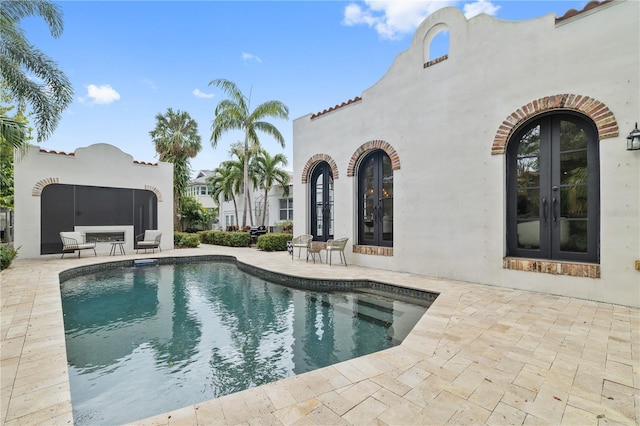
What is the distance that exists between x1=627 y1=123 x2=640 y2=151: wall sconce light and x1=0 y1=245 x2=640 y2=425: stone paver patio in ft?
8.81

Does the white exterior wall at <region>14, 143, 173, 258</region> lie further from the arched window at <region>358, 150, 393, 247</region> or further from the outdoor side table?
the arched window at <region>358, 150, 393, 247</region>

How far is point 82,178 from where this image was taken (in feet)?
41.2

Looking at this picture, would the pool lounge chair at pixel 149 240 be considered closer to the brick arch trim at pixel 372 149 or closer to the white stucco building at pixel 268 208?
the white stucco building at pixel 268 208

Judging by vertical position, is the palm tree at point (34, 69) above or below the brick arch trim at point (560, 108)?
above

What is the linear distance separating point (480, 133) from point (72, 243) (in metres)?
14.3

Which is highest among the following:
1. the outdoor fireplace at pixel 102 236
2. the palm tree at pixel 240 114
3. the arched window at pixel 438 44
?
the palm tree at pixel 240 114

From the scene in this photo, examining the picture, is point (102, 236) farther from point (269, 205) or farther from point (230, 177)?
point (269, 205)

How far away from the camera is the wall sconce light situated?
16.2ft

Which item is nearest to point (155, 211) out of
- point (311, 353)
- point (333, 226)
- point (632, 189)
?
point (333, 226)

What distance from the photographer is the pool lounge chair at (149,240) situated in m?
13.5

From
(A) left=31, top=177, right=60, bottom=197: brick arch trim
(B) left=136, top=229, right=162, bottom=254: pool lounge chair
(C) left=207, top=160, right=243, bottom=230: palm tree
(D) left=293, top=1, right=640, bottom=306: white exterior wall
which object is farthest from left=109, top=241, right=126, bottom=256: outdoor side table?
(D) left=293, top=1, right=640, bottom=306: white exterior wall

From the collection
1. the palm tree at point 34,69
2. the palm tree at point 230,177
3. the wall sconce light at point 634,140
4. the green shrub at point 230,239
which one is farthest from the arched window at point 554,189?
the palm tree at point 230,177

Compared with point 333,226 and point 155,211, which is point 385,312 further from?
point 155,211

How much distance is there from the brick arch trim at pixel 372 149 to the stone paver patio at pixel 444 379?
473 centimetres
